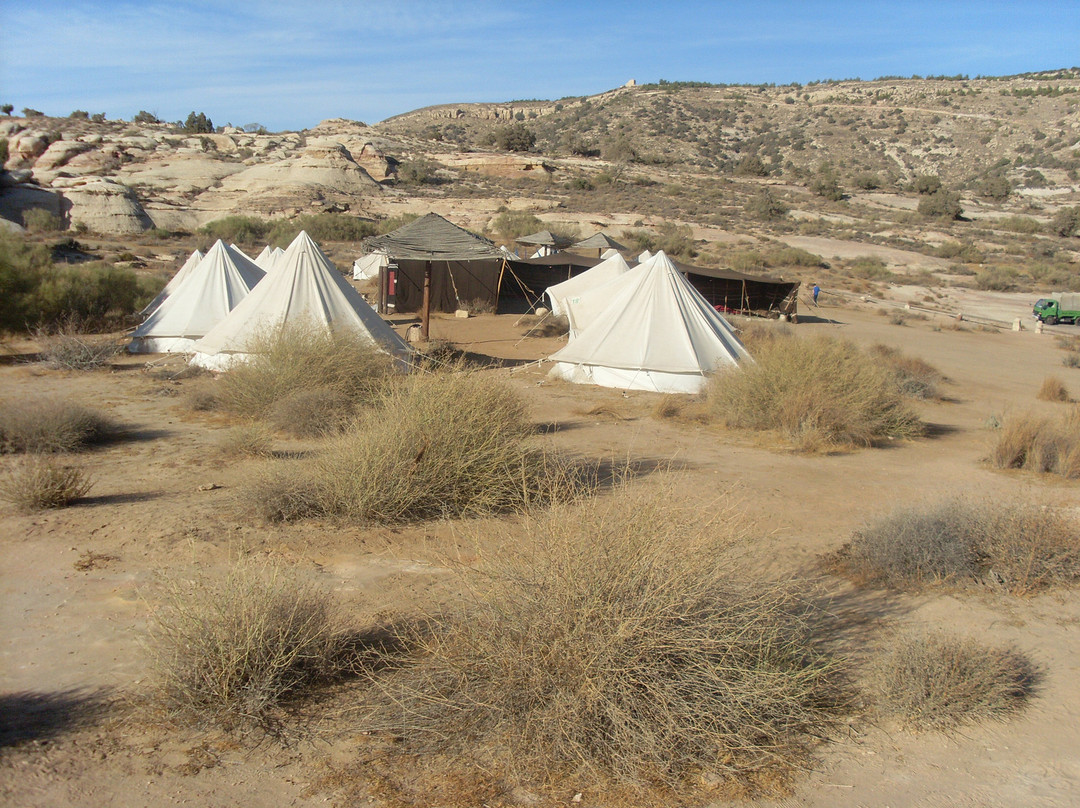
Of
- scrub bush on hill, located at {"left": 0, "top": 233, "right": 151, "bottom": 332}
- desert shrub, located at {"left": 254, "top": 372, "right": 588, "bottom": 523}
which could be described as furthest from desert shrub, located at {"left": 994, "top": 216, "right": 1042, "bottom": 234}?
desert shrub, located at {"left": 254, "top": 372, "right": 588, "bottom": 523}

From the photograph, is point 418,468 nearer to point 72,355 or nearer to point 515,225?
point 72,355

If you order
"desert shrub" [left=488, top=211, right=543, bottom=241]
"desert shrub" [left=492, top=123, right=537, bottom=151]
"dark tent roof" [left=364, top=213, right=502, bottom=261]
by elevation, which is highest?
"desert shrub" [left=492, top=123, right=537, bottom=151]

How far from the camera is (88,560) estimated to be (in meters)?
5.31

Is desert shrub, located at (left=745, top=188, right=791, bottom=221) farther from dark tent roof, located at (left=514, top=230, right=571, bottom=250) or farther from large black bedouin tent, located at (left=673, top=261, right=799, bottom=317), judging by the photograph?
large black bedouin tent, located at (left=673, top=261, right=799, bottom=317)

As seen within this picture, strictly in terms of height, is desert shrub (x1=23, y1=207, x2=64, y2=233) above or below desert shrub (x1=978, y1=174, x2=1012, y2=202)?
below

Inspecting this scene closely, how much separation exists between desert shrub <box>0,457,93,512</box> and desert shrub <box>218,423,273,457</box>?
1.73m

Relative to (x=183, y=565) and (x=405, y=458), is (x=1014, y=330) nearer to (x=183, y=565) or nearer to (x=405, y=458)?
(x=405, y=458)

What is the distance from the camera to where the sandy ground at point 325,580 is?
131 inches

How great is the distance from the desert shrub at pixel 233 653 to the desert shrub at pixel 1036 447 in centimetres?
884

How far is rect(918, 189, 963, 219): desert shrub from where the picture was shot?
52.8 metres


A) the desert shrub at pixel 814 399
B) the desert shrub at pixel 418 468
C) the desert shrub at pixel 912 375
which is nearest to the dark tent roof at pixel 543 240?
the desert shrub at pixel 912 375

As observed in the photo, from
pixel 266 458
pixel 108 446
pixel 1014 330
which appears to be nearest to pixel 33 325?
pixel 108 446

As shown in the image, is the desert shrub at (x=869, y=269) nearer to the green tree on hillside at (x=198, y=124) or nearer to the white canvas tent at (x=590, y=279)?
the white canvas tent at (x=590, y=279)

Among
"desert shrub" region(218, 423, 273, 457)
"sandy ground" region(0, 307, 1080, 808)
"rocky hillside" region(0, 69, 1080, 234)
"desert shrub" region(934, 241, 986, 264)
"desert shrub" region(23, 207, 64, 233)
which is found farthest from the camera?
"rocky hillside" region(0, 69, 1080, 234)
